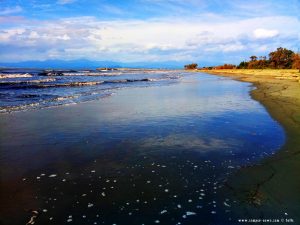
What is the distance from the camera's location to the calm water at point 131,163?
279 inches

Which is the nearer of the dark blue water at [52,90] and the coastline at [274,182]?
the coastline at [274,182]

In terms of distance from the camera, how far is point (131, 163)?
33.1 feet

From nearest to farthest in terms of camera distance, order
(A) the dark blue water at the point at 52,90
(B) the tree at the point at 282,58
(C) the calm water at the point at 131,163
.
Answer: (C) the calm water at the point at 131,163 → (A) the dark blue water at the point at 52,90 → (B) the tree at the point at 282,58

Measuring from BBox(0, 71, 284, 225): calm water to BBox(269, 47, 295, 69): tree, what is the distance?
4019 inches

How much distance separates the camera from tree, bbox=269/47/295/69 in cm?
11067

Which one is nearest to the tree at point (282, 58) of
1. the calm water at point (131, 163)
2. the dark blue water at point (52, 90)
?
the dark blue water at point (52, 90)

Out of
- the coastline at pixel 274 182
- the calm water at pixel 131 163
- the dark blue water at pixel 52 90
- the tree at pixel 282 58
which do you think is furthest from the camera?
the tree at pixel 282 58

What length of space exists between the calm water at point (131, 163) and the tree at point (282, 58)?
335 ft

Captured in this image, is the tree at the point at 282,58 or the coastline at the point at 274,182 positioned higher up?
the tree at the point at 282,58

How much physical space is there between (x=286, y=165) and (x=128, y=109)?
40.7 ft

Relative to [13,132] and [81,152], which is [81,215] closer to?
[81,152]

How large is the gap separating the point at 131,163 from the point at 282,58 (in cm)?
11406

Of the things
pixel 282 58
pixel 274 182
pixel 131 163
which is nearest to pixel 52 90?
pixel 131 163

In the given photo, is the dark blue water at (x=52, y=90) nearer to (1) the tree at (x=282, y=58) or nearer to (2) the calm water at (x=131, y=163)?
(2) the calm water at (x=131, y=163)
